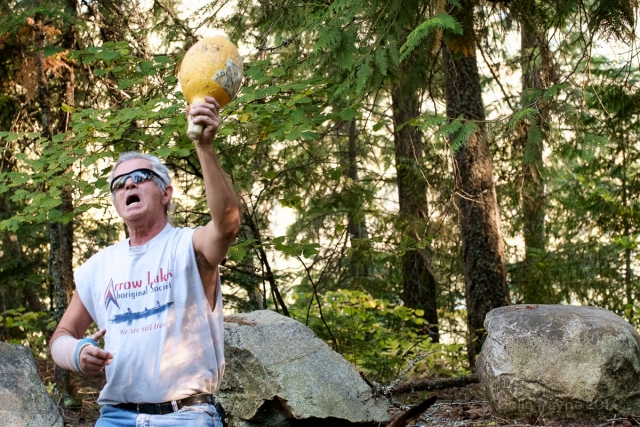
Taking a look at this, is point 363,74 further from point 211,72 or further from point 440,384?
point 440,384

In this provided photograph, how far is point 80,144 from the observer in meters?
5.98

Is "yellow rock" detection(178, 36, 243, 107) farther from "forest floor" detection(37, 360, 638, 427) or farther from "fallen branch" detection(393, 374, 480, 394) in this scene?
"fallen branch" detection(393, 374, 480, 394)

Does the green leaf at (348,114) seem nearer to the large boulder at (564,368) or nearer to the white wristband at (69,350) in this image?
the large boulder at (564,368)

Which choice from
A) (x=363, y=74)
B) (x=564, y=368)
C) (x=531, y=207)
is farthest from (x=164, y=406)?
(x=531, y=207)

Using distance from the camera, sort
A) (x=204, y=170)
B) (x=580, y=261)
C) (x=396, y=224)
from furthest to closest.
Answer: (x=396, y=224)
(x=580, y=261)
(x=204, y=170)

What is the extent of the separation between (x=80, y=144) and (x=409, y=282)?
6990 millimetres

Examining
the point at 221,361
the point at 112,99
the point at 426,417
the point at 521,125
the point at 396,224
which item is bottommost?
the point at 426,417

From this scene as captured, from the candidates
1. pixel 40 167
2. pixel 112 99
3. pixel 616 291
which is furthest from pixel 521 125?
pixel 40 167

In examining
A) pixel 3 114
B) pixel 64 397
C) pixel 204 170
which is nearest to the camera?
pixel 204 170

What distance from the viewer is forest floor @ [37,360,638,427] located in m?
4.86

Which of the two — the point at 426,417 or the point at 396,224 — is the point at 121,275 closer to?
the point at 426,417

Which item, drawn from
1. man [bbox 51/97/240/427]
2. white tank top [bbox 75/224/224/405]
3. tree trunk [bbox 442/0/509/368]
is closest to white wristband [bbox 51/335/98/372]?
man [bbox 51/97/240/427]

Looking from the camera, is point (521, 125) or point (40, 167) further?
point (521, 125)

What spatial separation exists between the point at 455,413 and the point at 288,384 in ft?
4.92
